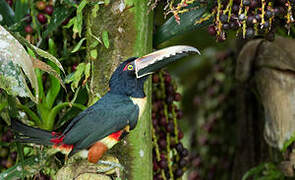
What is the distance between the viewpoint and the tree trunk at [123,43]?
54.8 inches

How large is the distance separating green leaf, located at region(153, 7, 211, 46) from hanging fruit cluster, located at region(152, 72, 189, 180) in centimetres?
16

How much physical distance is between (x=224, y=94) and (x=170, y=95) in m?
0.61

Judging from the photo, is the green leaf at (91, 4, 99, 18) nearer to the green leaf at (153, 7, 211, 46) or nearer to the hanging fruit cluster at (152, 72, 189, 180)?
the green leaf at (153, 7, 211, 46)

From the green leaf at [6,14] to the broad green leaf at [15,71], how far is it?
484 mm

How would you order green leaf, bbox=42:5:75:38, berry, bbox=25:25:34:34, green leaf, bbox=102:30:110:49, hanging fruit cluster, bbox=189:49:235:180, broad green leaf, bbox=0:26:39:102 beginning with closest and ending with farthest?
broad green leaf, bbox=0:26:39:102 < green leaf, bbox=102:30:110:49 < green leaf, bbox=42:5:75:38 < berry, bbox=25:25:34:34 < hanging fruit cluster, bbox=189:49:235:180

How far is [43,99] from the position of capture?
1499 millimetres

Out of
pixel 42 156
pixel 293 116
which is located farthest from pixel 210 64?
pixel 42 156

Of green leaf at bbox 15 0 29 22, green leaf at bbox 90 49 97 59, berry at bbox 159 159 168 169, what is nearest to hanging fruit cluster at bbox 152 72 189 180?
berry at bbox 159 159 168 169

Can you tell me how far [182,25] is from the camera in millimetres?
1423

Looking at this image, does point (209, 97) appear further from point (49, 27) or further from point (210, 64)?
point (49, 27)

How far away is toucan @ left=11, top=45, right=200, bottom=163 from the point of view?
1188 millimetres

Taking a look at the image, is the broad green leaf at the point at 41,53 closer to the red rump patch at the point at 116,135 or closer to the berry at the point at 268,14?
the red rump patch at the point at 116,135

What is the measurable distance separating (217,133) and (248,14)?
3.32 ft

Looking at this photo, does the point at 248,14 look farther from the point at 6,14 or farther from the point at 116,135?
the point at 6,14
